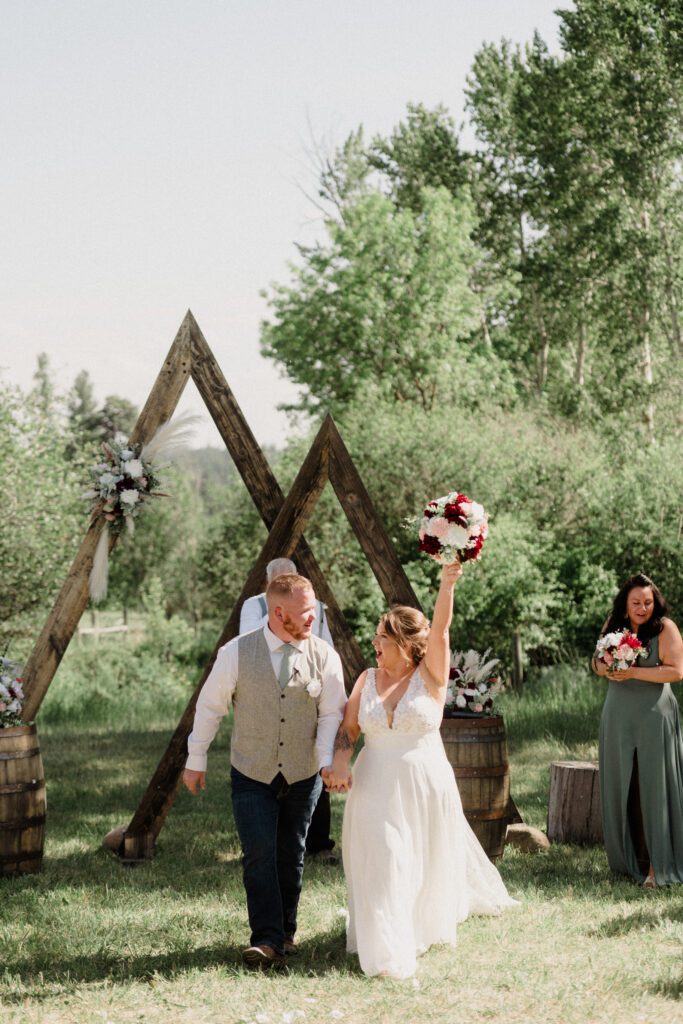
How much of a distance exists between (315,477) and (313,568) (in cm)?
80

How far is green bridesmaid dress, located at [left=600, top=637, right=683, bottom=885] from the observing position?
23.8 ft

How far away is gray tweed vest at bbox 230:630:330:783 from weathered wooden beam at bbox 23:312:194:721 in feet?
8.27

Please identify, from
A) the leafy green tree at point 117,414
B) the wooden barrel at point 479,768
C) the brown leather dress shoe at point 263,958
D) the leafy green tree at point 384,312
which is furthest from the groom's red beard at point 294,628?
the leafy green tree at point 117,414

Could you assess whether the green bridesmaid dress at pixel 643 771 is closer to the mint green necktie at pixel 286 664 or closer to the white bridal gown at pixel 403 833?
the white bridal gown at pixel 403 833

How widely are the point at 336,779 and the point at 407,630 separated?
83 cm

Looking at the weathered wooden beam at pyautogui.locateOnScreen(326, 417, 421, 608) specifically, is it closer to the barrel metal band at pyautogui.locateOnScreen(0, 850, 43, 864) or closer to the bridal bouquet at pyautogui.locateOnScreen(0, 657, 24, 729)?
the bridal bouquet at pyautogui.locateOnScreen(0, 657, 24, 729)

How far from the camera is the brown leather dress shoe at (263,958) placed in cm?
547

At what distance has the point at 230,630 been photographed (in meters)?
7.88

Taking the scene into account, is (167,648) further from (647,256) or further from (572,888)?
(572,888)

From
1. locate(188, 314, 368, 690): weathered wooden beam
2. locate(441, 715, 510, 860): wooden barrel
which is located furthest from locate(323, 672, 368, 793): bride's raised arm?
locate(188, 314, 368, 690): weathered wooden beam

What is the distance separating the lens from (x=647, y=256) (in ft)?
92.2

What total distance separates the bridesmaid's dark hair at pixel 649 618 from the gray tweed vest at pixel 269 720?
2548 millimetres

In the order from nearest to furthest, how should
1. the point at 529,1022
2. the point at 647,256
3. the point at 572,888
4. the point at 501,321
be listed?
the point at 529,1022 → the point at 572,888 → the point at 647,256 → the point at 501,321

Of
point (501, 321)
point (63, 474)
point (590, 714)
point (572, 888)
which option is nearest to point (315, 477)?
point (572, 888)
